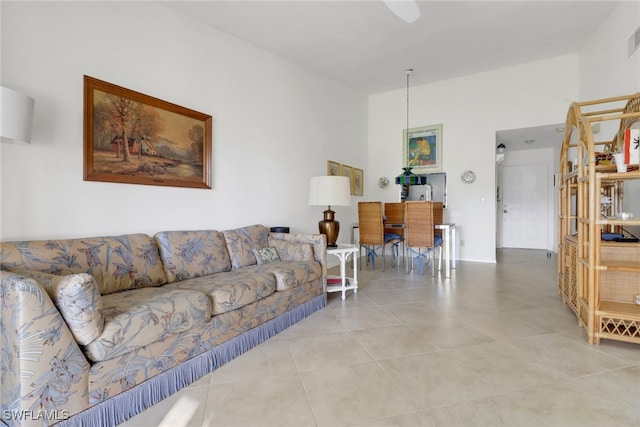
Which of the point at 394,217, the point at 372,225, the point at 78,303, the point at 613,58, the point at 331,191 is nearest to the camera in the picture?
the point at 78,303

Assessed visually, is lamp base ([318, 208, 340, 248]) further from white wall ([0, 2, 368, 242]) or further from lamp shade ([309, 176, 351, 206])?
white wall ([0, 2, 368, 242])

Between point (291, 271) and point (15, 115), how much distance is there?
1.96 meters

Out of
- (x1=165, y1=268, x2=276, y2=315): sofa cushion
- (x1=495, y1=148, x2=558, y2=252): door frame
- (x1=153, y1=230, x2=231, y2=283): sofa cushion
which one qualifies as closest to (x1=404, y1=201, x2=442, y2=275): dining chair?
(x1=165, y1=268, x2=276, y2=315): sofa cushion

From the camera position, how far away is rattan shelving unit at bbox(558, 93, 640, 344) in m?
2.10

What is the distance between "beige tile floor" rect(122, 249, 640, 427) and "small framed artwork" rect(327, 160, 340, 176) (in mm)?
2597

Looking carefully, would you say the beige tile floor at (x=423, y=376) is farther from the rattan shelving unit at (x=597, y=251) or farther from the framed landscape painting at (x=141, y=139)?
the framed landscape painting at (x=141, y=139)

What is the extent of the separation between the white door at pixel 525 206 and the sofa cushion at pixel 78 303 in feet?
25.9

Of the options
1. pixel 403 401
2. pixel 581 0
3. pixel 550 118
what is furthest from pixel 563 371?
pixel 550 118

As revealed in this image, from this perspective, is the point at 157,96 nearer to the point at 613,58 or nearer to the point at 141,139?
the point at 141,139

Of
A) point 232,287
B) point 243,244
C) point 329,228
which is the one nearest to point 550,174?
point 329,228

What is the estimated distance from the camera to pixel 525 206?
271 inches

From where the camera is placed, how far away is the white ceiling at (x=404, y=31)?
3.21 meters

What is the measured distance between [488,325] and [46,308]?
286 cm

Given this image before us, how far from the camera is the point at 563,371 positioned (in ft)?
5.86
